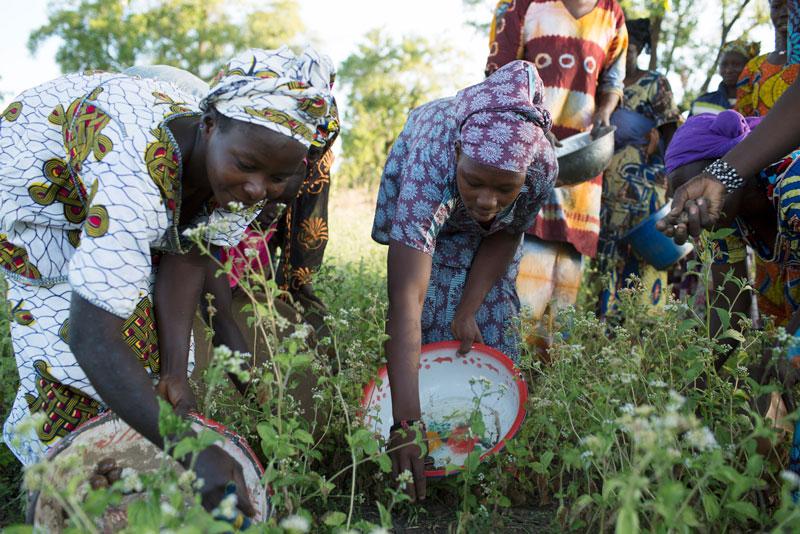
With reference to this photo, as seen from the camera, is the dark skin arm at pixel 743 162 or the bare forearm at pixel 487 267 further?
the bare forearm at pixel 487 267

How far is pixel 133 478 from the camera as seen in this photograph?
50.4 inches

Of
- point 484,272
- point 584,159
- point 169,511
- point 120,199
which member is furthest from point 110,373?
point 584,159

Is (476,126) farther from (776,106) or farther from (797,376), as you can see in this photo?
(797,376)

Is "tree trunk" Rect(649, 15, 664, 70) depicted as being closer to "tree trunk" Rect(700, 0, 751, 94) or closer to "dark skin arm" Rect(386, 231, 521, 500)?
"tree trunk" Rect(700, 0, 751, 94)

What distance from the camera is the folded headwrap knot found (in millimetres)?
1810

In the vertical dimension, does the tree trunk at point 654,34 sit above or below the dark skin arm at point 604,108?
above

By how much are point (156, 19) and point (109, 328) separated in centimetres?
2865

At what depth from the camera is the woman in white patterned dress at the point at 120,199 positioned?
1.66 meters

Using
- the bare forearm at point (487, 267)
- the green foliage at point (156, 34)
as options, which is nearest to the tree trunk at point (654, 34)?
the bare forearm at point (487, 267)

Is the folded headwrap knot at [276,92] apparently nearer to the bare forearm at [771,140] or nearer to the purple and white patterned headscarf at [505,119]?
the purple and white patterned headscarf at [505,119]

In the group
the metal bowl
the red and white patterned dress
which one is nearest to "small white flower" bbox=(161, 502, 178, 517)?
the metal bowl

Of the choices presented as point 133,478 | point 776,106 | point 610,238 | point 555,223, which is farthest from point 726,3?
point 133,478

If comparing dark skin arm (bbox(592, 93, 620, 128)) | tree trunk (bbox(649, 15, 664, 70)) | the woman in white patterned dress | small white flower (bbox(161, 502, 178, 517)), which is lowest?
small white flower (bbox(161, 502, 178, 517))

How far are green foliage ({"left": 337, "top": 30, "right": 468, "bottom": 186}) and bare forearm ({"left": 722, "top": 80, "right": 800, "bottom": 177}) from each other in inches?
885
